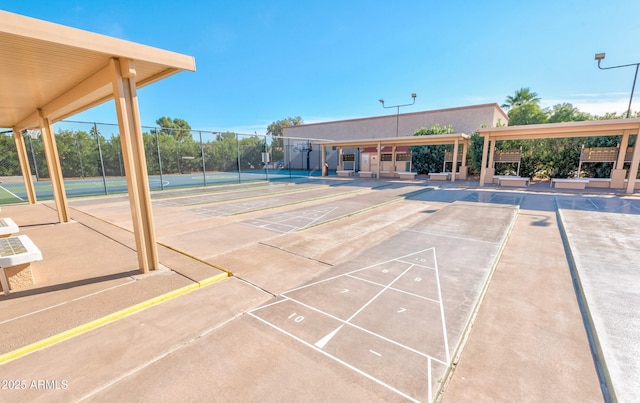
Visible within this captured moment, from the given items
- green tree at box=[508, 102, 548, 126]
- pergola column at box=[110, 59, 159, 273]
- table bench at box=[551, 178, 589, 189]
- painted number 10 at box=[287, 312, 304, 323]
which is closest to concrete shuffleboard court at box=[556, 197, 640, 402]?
painted number 10 at box=[287, 312, 304, 323]

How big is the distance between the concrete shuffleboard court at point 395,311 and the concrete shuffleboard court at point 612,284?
1285 millimetres

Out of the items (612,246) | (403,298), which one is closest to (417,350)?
(403,298)

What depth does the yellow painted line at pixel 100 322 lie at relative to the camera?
9.31 feet

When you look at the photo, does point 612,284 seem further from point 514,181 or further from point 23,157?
point 23,157

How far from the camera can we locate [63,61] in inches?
157

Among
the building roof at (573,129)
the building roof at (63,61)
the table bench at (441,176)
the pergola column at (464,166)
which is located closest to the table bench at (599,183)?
the building roof at (573,129)

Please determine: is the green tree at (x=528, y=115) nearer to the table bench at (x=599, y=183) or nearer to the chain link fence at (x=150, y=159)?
the table bench at (x=599, y=183)

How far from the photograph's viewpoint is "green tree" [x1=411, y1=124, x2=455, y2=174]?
25122 millimetres

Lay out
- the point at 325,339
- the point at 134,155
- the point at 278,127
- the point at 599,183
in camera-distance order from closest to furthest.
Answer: the point at 325,339
the point at 134,155
the point at 599,183
the point at 278,127

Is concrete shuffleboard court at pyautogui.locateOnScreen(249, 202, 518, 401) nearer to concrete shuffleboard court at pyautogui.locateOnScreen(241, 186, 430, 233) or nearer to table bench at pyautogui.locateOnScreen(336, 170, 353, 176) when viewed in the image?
concrete shuffleboard court at pyautogui.locateOnScreen(241, 186, 430, 233)

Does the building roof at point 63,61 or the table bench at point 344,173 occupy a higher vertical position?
the building roof at point 63,61

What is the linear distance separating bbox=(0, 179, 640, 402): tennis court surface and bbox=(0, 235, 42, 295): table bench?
248 mm

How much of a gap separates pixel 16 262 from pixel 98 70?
3.23 metres

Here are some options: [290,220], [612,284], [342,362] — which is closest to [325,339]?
[342,362]
